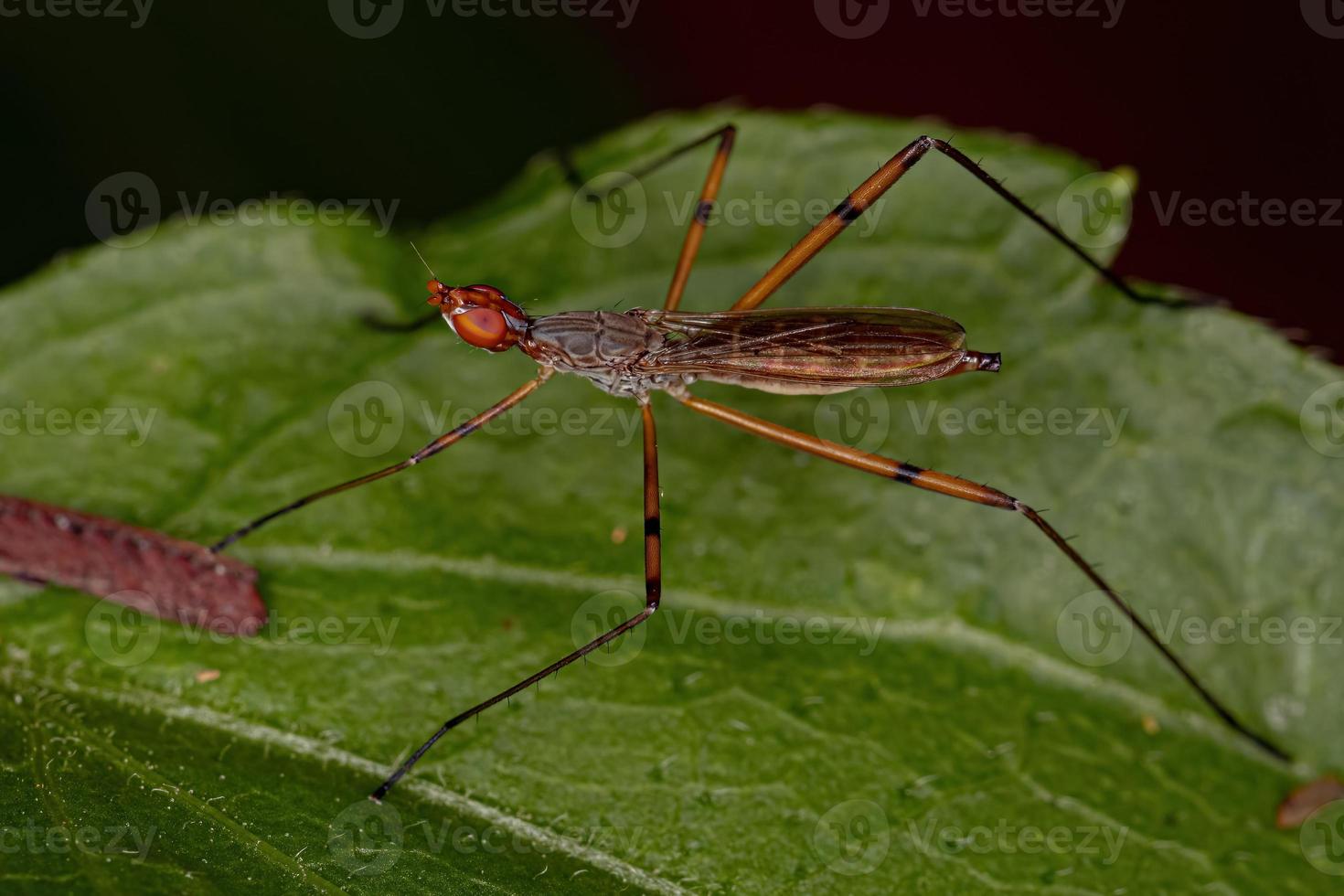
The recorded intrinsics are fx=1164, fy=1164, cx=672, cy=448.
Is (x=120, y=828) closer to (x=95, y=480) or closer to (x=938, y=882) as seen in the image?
(x=95, y=480)

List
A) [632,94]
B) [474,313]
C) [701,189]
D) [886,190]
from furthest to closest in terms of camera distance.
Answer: [632,94], [701,189], [886,190], [474,313]

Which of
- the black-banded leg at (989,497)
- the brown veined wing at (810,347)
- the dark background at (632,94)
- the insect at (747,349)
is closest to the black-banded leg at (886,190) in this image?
the insect at (747,349)

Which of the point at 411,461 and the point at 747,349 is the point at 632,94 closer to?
the point at 747,349

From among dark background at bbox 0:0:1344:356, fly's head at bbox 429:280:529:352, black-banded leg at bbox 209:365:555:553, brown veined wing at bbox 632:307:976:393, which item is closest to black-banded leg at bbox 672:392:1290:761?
brown veined wing at bbox 632:307:976:393

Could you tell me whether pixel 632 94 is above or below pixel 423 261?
above

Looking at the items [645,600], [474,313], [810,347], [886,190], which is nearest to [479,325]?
[474,313]

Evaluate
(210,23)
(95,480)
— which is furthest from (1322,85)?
(95,480)

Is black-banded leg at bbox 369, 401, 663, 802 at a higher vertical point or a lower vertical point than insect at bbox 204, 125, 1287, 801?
lower

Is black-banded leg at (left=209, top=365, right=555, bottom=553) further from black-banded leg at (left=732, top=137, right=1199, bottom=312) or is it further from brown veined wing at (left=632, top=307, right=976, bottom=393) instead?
black-banded leg at (left=732, top=137, right=1199, bottom=312)
